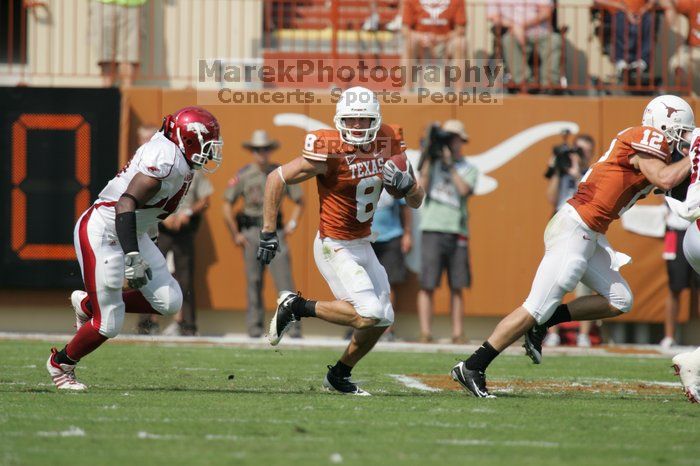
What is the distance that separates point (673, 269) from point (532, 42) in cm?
280

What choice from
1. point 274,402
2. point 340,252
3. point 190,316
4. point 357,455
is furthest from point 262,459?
point 190,316

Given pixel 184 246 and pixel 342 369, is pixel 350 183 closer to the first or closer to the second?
pixel 342 369

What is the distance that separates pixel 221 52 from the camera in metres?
12.6

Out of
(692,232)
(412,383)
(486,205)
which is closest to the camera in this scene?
(692,232)

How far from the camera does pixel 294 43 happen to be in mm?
12867

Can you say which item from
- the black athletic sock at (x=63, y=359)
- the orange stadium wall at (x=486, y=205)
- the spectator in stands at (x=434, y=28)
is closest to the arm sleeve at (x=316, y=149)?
the black athletic sock at (x=63, y=359)

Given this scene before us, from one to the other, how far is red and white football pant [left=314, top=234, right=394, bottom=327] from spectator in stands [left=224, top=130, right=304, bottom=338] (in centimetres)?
446

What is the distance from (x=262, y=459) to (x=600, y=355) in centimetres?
629

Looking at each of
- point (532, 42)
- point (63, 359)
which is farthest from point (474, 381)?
point (532, 42)

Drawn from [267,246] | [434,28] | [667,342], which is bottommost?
[667,342]

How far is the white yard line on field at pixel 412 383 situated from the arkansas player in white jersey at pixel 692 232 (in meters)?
1.44

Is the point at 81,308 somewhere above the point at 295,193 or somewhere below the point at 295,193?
below

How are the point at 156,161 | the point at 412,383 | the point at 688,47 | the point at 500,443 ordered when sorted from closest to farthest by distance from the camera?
the point at 500,443 < the point at 156,161 < the point at 412,383 < the point at 688,47

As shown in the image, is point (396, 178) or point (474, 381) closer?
point (474, 381)
